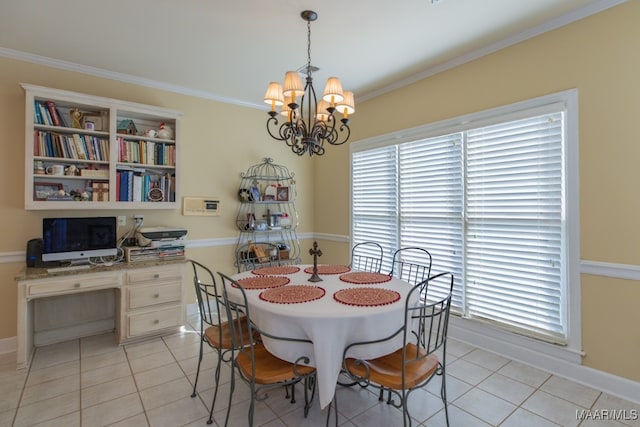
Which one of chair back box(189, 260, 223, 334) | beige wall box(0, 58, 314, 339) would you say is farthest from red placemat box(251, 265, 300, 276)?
beige wall box(0, 58, 314, 339)

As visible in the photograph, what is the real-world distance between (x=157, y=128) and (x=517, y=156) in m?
3.72

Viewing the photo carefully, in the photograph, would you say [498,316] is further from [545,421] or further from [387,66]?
[387,66]

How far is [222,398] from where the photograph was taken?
7.20ft

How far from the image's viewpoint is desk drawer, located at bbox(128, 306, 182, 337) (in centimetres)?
300

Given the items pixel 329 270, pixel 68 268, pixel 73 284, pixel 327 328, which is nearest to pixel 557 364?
pixel 329 270

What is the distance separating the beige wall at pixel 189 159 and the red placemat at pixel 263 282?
1.78 meters

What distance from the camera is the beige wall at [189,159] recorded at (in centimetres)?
286

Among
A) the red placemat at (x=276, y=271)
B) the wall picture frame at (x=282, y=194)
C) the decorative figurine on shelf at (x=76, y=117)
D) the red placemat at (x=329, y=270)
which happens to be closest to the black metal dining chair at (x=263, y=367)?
the red placemat at (x=276, y=271)

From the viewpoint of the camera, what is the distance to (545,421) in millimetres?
1930

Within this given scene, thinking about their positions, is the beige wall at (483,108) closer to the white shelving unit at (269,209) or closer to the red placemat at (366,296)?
the white shelving unit at (269,209)

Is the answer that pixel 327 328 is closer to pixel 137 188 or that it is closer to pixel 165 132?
pixel 137 188

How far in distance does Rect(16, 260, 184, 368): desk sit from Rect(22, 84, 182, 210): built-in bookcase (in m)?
0.65

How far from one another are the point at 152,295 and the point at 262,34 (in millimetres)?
2666

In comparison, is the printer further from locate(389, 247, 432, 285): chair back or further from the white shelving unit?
locate(389, 247, 432, 285): chair back
